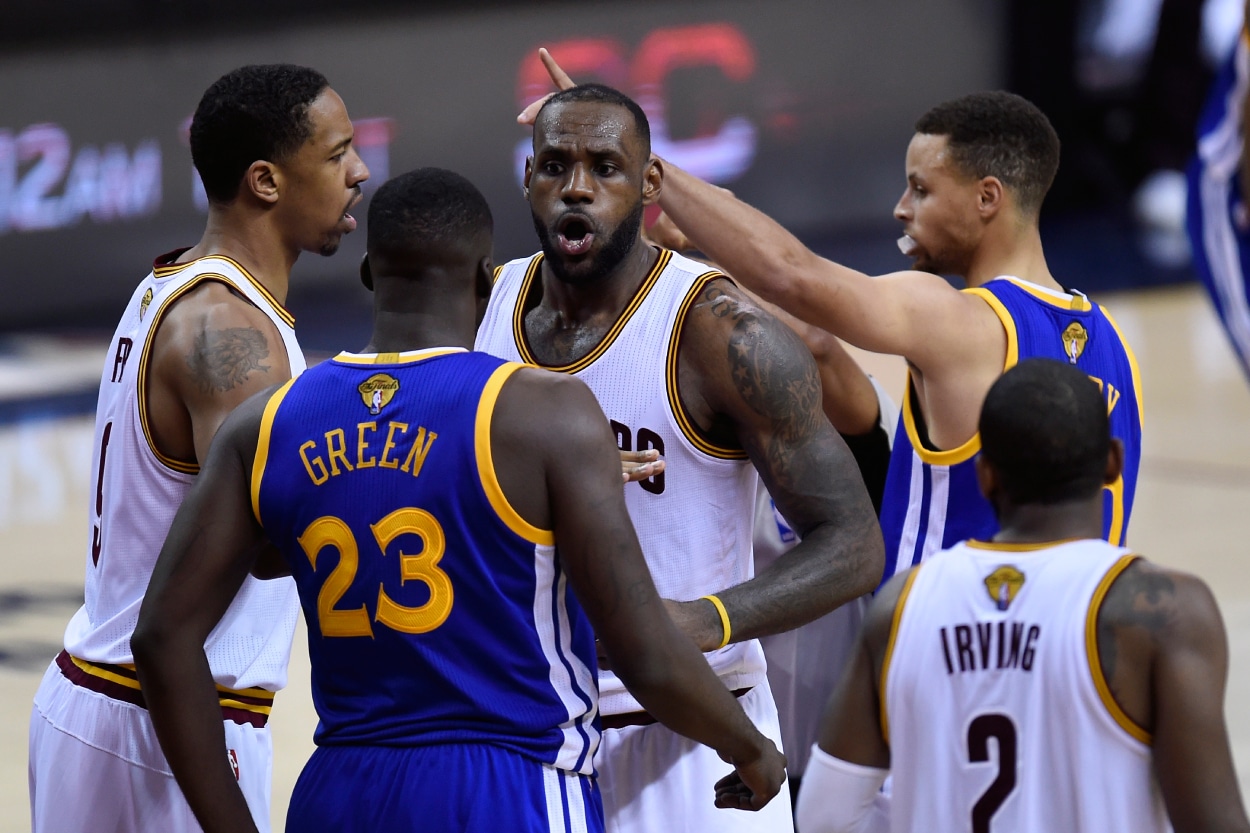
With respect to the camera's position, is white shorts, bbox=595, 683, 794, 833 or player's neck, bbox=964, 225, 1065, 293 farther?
player's neck, bbox=964, 225, 1065, 293

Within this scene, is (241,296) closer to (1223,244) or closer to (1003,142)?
(1223,244)

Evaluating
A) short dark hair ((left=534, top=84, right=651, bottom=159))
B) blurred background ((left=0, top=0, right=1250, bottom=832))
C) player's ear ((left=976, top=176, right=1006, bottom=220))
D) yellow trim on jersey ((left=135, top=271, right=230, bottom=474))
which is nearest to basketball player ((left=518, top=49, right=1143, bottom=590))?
player's ear ((left=976, top=176, right=1006, bottom=220))

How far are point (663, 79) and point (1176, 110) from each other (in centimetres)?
701

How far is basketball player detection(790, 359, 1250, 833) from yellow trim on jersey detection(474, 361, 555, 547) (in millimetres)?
553

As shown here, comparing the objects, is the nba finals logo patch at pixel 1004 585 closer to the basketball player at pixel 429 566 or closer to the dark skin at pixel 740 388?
the basketball player at pixel 429 566

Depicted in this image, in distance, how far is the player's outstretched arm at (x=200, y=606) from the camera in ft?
8.78

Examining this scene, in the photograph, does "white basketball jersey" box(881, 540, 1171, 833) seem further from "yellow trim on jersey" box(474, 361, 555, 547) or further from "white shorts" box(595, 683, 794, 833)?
"white shorts" box(595, 683, 794, 833)

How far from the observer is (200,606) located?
2697 mm

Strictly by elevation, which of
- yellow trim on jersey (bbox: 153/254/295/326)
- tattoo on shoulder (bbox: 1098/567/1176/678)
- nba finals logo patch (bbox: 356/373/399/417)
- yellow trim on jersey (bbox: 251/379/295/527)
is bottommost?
tattoo on shoulder (bbox: 1098/567/1176/678)

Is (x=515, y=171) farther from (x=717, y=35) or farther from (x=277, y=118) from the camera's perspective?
(x=277, y=118)

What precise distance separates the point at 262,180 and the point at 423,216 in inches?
38.5

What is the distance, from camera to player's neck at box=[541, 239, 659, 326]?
3.41m

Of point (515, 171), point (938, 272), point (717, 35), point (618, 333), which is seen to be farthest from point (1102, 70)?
point (618, 333)

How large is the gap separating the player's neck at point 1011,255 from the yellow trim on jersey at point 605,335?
3.54 ft
